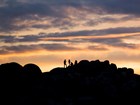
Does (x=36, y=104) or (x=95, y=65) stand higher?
(x=95, y=65)

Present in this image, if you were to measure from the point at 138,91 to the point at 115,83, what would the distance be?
17.5 ft

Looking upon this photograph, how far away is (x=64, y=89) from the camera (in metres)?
83.7

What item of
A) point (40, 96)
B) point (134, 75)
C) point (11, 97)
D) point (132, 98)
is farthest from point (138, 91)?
point (11, 97)

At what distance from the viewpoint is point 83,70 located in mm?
92000

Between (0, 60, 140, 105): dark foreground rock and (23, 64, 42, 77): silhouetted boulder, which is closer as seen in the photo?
(0, 60, 140, 105): dark foreground rock

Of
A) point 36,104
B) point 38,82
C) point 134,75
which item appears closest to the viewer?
point 36,104

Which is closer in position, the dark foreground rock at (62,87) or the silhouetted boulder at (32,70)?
the dark foreground rock at (62,87)

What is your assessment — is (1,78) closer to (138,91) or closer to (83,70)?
(83,70)

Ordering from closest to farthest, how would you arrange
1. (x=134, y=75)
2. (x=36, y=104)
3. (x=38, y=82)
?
(x=36, y=104) → (x=38, y=82) → (x=134, y=75)

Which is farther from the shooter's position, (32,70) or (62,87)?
(32,70)

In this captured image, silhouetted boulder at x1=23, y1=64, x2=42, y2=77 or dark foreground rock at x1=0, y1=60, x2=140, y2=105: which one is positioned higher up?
silhouetted boulder at x1=23, y1=64, x2=42, y2=77

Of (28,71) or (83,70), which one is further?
(83,70)

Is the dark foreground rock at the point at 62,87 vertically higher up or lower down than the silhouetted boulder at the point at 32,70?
lower down

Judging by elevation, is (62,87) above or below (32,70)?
below
